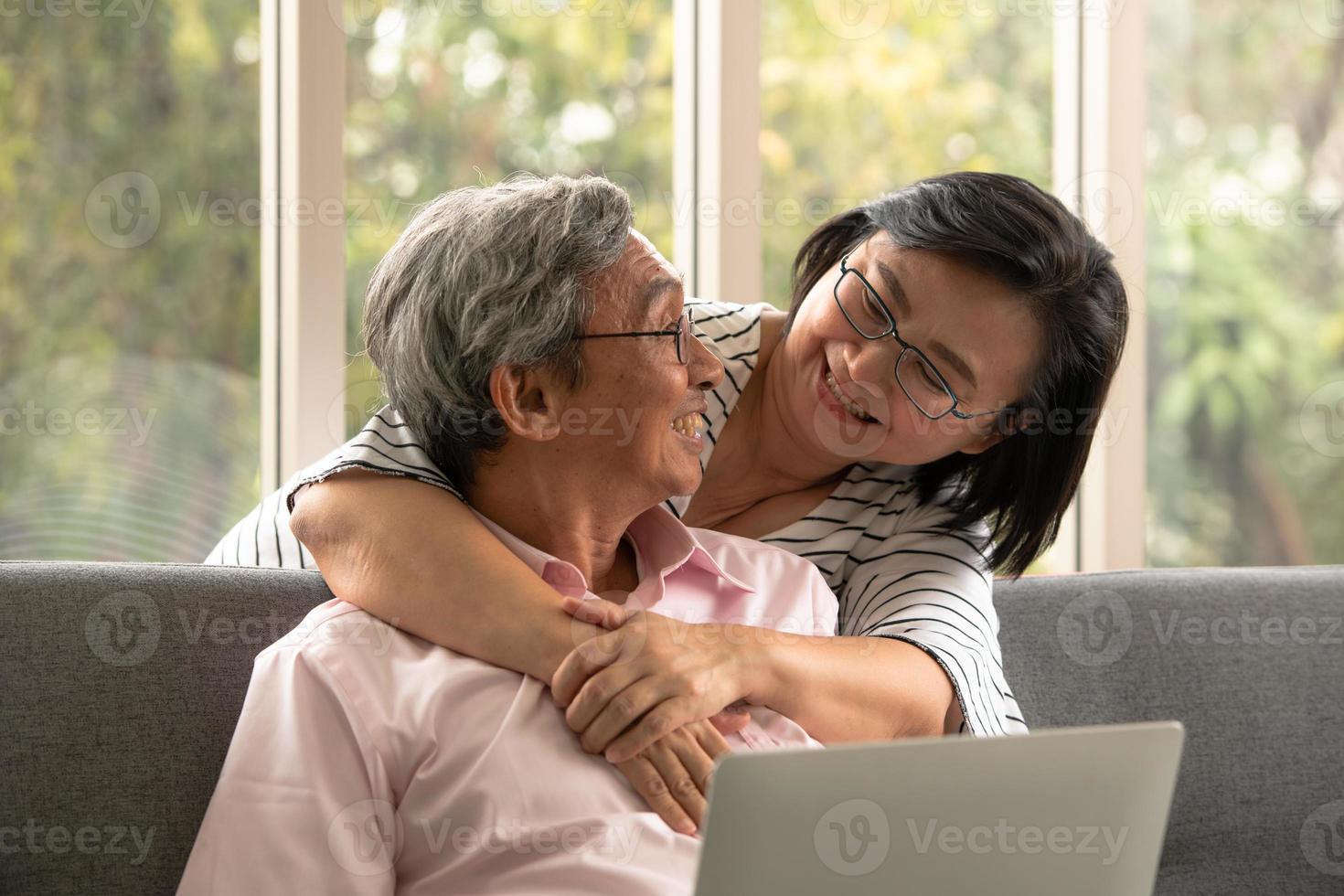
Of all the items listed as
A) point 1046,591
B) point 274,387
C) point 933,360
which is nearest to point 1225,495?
point 1046,591

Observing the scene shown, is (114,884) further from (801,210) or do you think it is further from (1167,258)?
(1167,258)

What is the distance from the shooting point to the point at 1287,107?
3338 mm

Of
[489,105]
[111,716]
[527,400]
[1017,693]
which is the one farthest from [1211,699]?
[489,105]

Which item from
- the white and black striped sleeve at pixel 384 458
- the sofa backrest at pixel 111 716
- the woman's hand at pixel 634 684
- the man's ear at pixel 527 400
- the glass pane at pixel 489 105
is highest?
the glass pane at pixel 489 105

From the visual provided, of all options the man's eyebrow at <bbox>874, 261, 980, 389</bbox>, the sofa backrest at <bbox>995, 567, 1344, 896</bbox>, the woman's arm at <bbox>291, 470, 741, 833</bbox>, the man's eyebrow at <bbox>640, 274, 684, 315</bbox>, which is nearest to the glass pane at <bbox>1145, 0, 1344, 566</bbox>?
the sofa backrest at <bbox>995, 567, 1344, 896</bbox>

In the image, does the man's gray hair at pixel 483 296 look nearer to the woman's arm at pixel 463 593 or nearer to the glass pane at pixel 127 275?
the woman's arm at pixel 463 593

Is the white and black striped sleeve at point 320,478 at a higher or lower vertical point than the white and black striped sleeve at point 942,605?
higher

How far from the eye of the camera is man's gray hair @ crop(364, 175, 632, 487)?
1.37 m

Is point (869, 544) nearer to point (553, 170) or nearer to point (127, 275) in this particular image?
point (553, 170)

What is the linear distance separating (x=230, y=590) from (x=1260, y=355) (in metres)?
2.80

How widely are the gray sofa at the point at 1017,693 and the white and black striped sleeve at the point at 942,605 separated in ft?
0.70

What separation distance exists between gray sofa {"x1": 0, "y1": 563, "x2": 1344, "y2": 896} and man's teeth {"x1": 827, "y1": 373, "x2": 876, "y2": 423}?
432 millimetres

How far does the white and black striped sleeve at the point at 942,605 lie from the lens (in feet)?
5.11

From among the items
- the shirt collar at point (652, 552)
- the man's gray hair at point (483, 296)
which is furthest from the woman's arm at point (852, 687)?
the man's gray hair at point (483, 296)
